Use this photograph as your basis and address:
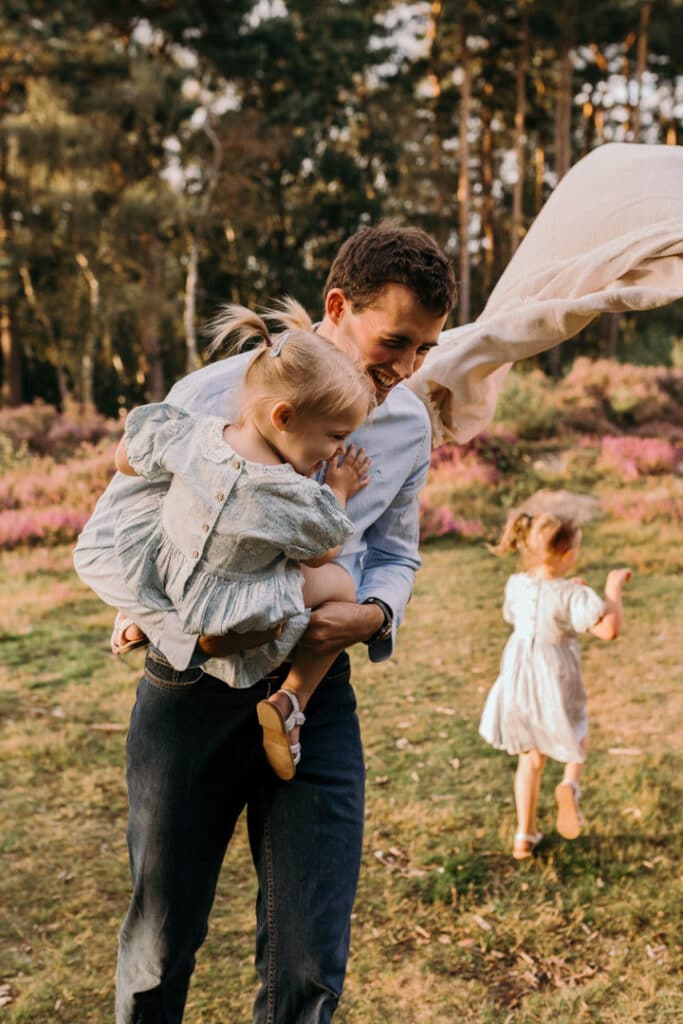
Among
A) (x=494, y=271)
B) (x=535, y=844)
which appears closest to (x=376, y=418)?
(x=535, y=844)

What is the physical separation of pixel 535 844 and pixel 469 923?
0.62 meters

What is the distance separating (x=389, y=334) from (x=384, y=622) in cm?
67

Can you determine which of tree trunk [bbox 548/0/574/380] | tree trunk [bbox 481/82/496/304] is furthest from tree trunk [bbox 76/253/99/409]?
tree trunk [bbox 548/0/574/380]

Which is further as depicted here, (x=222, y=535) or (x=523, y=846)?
(x=523, y=846)

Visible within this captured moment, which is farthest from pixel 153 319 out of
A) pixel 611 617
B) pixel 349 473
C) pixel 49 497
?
pixel 349 473

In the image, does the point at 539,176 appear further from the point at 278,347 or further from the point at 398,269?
the point at 278,347

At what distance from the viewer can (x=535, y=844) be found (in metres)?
4.13

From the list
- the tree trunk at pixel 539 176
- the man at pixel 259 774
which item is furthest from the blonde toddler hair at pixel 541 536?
the tree trunk at pixel 539 176

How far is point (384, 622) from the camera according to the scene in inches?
85.5

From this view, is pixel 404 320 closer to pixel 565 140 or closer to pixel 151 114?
pixel 565 140

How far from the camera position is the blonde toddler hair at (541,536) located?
4316 mm

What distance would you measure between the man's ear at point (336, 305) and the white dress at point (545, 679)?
7.78ft

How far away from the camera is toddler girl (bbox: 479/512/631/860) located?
411 cm

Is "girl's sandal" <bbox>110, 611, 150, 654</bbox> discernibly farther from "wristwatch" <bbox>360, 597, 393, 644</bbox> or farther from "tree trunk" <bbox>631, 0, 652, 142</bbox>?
"tree trunk" <bbox>631, 0, 652, 142</bbox>
